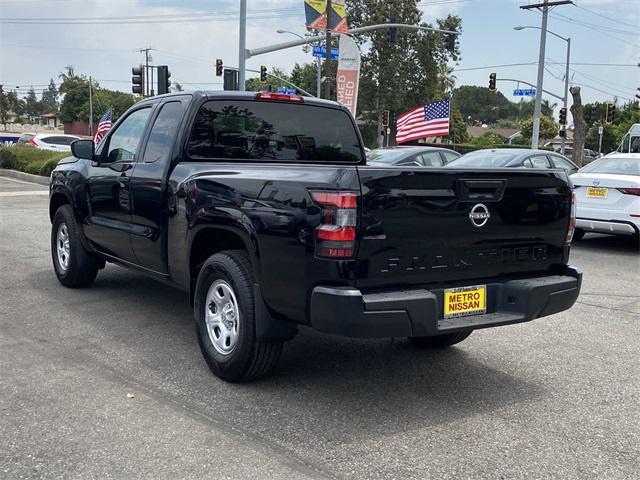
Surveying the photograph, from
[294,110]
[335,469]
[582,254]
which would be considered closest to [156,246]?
[294,110]

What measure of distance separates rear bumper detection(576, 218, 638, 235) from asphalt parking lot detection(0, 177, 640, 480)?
435cm

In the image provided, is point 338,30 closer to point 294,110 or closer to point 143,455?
point 294,110

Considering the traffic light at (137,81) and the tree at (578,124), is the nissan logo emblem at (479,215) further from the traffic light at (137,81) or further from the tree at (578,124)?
the tree at (578,124)

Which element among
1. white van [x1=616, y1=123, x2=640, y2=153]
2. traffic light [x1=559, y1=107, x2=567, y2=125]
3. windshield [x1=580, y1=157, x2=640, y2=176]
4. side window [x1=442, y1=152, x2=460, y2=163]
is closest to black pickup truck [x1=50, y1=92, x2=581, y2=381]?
windshield [x1=580, y1=157, x2=640, y2=176]

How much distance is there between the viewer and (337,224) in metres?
3.62

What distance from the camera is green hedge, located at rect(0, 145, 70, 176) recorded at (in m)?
22.2

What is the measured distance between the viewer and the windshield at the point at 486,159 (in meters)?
12.4

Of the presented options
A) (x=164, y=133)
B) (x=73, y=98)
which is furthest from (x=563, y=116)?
(x=73, y=98)

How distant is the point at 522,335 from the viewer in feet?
19.1

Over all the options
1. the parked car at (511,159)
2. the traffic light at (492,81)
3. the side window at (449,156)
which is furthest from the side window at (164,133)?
the traffic light at (492,81)

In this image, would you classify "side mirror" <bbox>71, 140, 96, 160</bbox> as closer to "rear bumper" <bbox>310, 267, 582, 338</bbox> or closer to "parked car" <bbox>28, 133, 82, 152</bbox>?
"rear bumper" <bbox>310, 267, 582, 338</bbox>

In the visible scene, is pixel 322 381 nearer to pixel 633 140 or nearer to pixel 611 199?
pixel 611 199

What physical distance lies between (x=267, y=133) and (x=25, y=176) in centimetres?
1926

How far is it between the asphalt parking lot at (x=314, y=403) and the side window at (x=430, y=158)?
889cm
